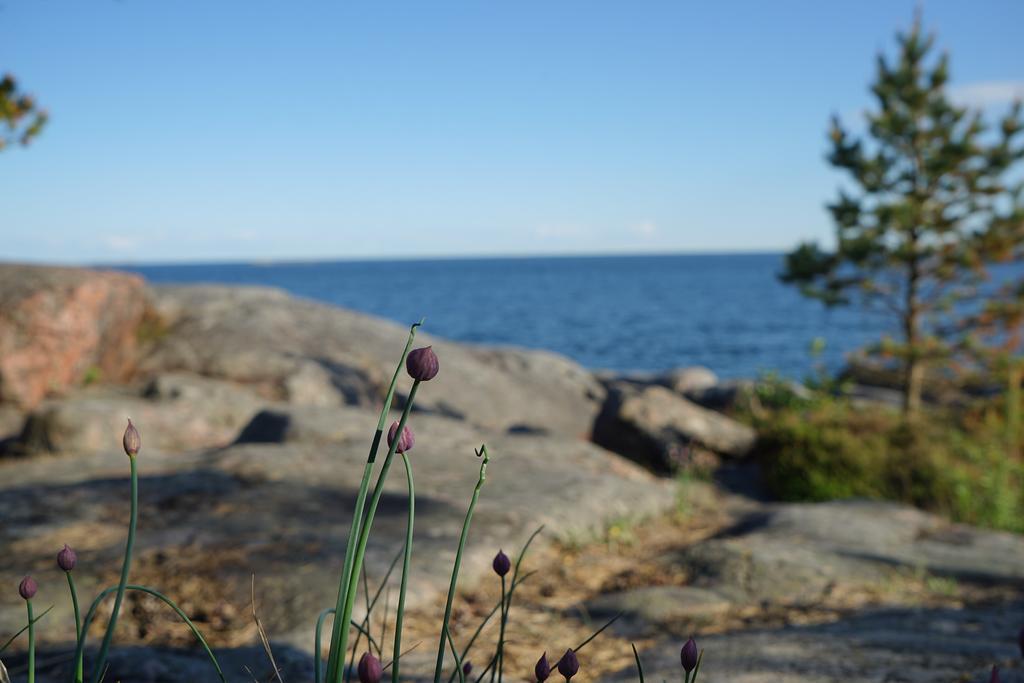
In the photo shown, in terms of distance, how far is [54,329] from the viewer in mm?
9594

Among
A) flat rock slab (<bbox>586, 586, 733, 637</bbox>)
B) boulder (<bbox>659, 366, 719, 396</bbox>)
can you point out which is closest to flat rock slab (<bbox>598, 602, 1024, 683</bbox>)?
flat rock slab (<bbox>586, 586, 733, 637</bbox>)

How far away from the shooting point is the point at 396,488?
17.9 ft

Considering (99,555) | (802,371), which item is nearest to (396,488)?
(99,555)

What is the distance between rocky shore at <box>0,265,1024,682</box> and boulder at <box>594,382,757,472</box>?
0.11 ft

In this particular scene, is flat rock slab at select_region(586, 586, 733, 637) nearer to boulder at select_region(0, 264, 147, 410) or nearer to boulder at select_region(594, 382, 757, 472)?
boulder at select_region(594, 382, 757, 472)

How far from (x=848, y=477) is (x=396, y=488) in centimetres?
560

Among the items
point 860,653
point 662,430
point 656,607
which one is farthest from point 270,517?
point 662,430

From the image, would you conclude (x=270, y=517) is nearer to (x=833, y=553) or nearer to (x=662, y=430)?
(x=833, y=553)

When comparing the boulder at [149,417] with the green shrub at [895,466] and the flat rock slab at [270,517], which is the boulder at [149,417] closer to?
the flat rock slab at [270,517]

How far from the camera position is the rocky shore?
128 inches

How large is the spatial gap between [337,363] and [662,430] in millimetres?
4576

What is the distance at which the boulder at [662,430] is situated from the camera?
423 inches

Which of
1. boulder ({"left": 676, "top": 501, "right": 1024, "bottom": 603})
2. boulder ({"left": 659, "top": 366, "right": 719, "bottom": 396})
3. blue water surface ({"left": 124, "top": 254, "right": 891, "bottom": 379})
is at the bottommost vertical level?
blue water surface ({"left": 124, "top": 254, "right": 891, "bottom": 379})

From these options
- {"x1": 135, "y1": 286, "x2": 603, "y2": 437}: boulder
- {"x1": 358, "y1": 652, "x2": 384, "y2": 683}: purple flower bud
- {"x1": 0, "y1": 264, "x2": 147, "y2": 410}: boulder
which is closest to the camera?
{"x1": 358, "y1": 652, "x2": 384, "y2": 683}: purple flower bud
